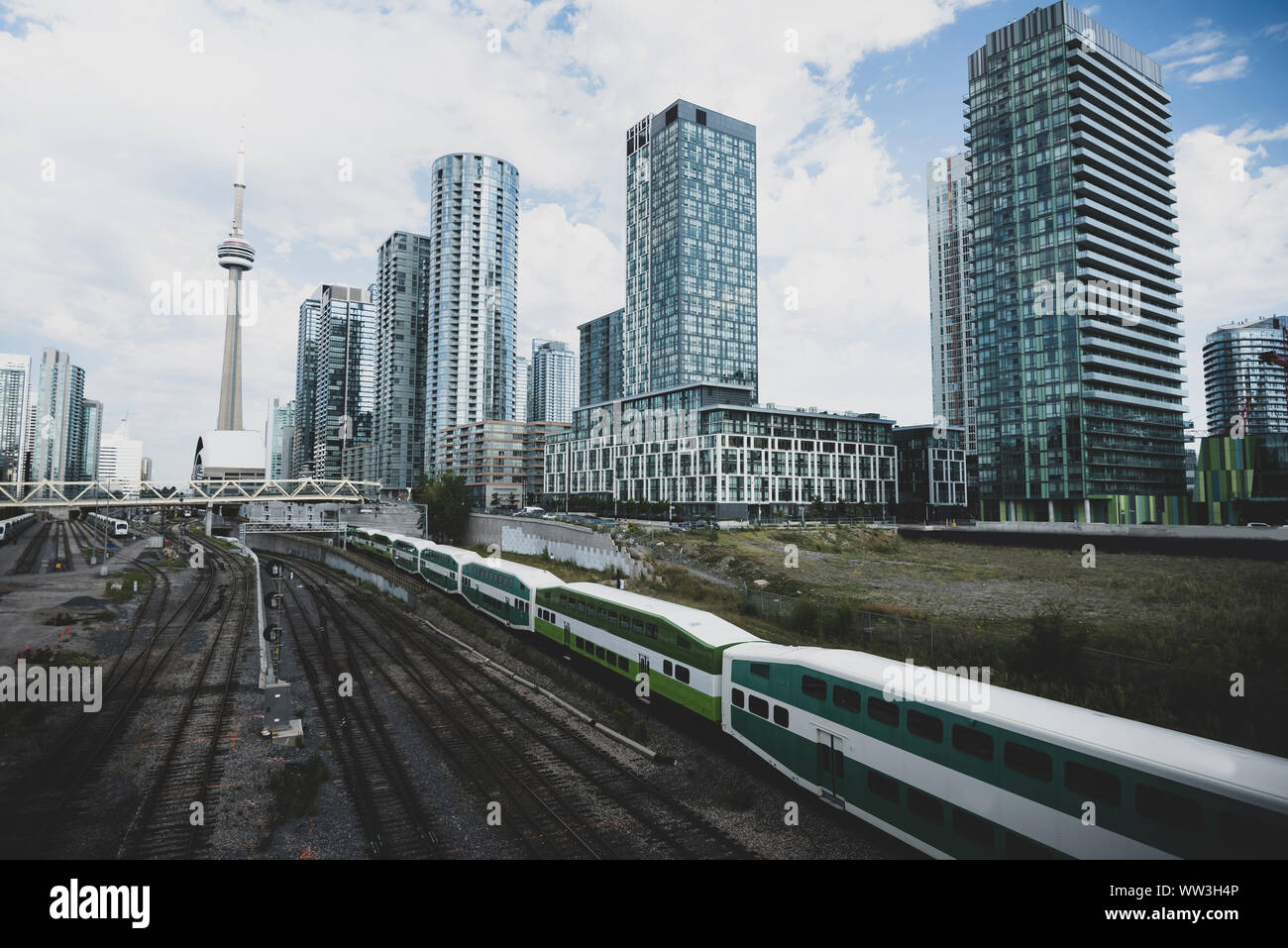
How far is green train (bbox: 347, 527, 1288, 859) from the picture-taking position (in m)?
8.88

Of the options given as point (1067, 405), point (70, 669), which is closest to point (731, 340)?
point (1067, 405)

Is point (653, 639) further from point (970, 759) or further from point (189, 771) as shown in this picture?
point (189, 771)

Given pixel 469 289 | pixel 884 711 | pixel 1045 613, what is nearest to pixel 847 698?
pixel 884 711

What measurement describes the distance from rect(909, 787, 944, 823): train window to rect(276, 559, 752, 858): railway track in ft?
12.4

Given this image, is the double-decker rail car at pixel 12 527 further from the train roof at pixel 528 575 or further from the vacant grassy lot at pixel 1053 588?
the vacant grassy lot at pixel 1053 588

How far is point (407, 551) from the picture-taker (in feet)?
194

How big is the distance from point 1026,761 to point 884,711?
9.46ft

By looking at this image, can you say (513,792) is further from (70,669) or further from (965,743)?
(70,669)

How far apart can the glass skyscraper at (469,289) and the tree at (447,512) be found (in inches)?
3546

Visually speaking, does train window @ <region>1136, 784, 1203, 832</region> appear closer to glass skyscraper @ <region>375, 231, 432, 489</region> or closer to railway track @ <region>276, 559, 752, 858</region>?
railway track @ <region>276, 559, 752, 858</region>

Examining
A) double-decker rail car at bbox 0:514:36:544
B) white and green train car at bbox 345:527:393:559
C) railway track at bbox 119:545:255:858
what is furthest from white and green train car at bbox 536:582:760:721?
double-decker rail car at bbox 0:514:36:544

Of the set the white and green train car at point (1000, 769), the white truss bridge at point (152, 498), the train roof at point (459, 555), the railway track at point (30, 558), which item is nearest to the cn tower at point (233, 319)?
the white truss bridge at point (152, 498)
